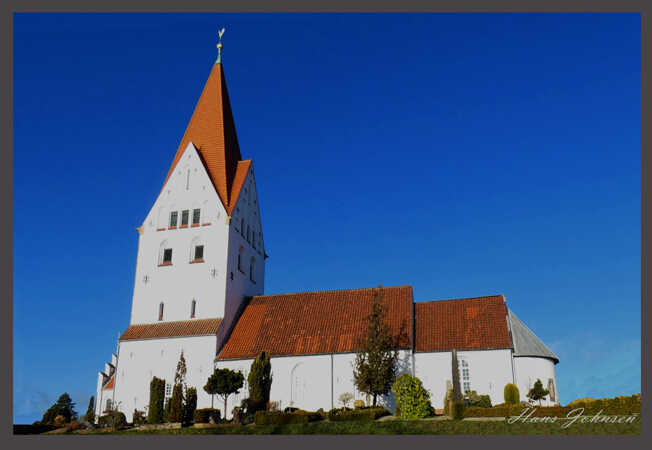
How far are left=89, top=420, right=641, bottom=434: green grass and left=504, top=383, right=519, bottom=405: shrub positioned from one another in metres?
8.10

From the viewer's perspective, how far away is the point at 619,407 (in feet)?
73.7

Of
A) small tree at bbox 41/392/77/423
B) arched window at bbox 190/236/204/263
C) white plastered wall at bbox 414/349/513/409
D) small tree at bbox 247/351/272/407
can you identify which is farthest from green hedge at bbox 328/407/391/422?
small tree at bbox 41/392/77/423

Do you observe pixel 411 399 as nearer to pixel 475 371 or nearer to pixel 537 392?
pixel 475 371

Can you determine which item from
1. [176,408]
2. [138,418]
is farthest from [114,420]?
[138,418]

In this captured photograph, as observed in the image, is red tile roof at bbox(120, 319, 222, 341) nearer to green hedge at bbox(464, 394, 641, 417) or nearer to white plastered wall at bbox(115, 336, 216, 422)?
white plastered wall at bbox(115, 336, 216, 422)

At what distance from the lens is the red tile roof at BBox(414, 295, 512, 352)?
32.4 metres

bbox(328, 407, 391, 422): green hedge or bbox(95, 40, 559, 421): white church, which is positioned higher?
bbox(95, 40, 559, 421): white church

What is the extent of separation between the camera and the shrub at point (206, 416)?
28489 mm

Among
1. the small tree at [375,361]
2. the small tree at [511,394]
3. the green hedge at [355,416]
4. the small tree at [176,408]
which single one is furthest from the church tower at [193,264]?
the small tree at [511,394]

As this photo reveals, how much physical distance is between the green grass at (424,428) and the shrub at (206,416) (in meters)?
3.35

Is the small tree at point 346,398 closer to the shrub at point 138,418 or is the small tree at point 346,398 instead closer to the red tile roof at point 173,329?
the red tile roof at point 173,329

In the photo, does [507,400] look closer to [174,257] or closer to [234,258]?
[234,258]

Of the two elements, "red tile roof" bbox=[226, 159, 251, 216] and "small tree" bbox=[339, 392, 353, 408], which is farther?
"red tile roof" bbox=[226, 159, 251, 216]

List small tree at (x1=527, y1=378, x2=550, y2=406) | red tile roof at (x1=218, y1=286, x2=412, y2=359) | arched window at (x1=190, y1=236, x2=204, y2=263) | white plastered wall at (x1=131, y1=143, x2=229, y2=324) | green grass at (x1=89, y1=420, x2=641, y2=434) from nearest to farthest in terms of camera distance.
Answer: green grass at (x1=89, y1=420, x2=641, y2=434)
small tree at (x1=527, y1=378, x2=550, y2=406)
red tile roof at (x1=218, y1=286, x2=412, y2=359)
white plastered wall at (x1=131, y1=143, x2=229, y2=324)
arched window at (x1=190, y1=236, x2=204, y2=263)
